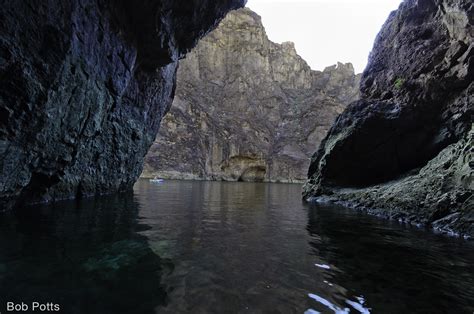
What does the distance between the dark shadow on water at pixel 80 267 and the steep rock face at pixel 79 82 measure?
3.88 m

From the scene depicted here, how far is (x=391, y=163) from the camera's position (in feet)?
73.0

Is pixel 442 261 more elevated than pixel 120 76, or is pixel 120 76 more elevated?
pixel 120 76

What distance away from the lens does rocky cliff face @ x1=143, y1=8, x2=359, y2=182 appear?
90.9 meters

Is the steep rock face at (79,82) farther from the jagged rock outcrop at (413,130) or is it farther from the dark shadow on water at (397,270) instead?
the jagged rock outcrop at (413,130)

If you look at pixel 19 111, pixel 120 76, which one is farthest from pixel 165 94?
pixel 19 111

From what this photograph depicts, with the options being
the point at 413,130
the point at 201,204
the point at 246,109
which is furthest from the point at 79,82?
the point at 246,109

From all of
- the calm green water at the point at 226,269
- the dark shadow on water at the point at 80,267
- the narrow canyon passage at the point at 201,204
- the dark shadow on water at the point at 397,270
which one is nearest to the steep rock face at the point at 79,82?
the narrow canyon passage at the point at 201,204

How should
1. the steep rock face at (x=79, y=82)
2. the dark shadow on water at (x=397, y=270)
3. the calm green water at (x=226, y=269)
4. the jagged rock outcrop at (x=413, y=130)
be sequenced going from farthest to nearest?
the jagged rock outcrop at (x=413, y=130) < the steep rock face at (x=79, y=82) < the dark shadow on water at (x=397, y=270) < the calm green water at (x=226, y=269)

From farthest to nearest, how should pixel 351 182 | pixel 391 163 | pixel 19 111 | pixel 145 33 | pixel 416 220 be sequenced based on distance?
pixel 351 182, pixel 391 163, pixel 145 33, pixel 416 220, pixel 19 111

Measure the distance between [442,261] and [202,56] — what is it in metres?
118

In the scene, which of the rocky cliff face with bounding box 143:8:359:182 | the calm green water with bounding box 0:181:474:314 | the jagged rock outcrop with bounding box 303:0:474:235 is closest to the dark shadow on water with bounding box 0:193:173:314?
the calm green water with bounding box 0:181:474:314

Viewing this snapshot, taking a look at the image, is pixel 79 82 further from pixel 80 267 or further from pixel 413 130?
pixel 413 130

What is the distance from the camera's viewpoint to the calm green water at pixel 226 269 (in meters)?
4.68

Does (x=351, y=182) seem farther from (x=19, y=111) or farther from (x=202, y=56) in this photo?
(x=202, y=56)
